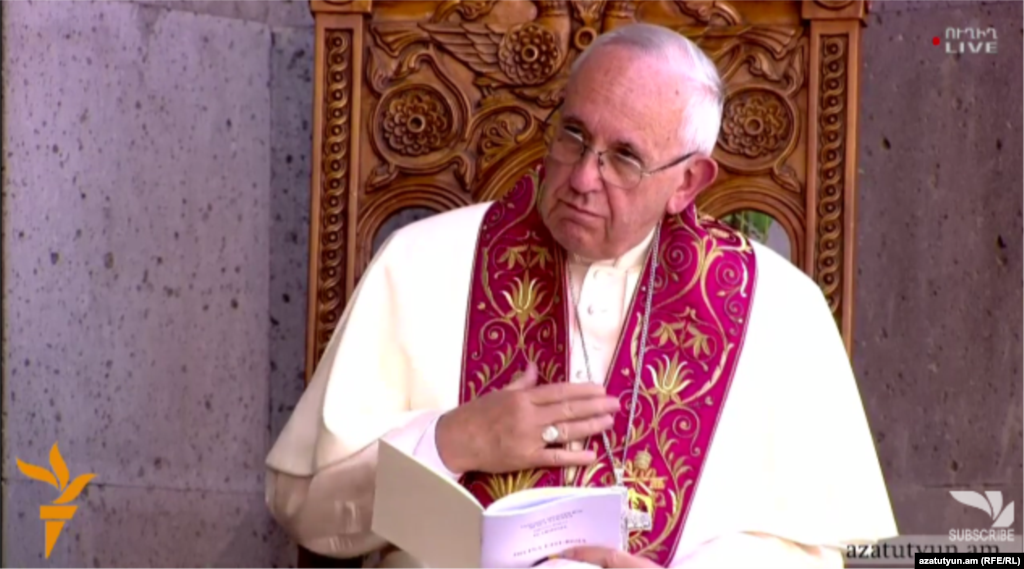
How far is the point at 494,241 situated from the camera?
383 cm

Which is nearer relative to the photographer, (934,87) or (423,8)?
(423,8)

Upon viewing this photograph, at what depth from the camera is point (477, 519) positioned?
298 centimetres

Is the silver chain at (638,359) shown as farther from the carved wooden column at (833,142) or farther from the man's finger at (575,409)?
the carved wooden column at (833,142)

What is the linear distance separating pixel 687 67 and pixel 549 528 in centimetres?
111

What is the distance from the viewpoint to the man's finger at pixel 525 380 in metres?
3.47

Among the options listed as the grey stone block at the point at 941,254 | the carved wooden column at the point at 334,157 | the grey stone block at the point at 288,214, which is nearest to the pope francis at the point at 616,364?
the carved wooden column at the point at 334,157

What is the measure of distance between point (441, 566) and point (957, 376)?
82.2 inches

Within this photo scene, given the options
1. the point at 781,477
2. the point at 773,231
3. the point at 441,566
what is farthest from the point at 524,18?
the point at 441,566

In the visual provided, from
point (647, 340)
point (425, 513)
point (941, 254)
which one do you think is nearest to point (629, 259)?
point (647, 340)

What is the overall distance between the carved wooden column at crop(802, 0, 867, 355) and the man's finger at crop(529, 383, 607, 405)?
870mm

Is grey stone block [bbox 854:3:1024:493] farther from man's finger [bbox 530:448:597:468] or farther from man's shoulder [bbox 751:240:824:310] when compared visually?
man's finger [bbox 530:448:597:468]

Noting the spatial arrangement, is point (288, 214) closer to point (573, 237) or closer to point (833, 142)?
point (573, 237)

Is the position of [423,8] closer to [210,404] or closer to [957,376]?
[210,404]

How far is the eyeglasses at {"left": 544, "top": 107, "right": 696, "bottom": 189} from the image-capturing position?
3545 mm
